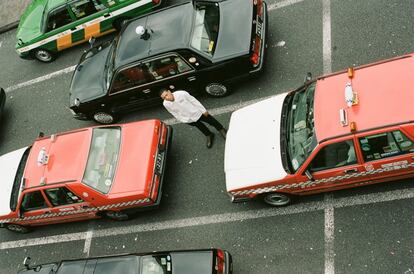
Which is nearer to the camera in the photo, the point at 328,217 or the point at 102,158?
the point at 328,217

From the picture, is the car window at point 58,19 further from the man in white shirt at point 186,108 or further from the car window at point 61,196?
the car window at point 61,196

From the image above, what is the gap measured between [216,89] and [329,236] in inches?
153

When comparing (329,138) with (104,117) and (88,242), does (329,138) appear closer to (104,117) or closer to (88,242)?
(88,242)

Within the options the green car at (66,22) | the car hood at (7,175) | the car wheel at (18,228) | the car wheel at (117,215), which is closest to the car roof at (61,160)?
the car hood at (7,175)

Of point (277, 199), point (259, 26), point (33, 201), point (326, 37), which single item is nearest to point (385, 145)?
point (277, 199)

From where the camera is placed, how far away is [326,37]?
10414 mm

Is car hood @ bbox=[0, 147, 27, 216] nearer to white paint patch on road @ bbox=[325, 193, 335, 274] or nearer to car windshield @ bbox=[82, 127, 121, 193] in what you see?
car windshield @ bbox=[82, 127, 121, 193]

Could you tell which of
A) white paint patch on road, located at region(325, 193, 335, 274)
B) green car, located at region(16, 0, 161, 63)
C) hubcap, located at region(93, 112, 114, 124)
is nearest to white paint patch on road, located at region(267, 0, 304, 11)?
green car, located at region(16, 0, 161, 63)

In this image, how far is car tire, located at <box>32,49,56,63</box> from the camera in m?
13.6

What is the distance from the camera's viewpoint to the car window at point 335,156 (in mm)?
7453

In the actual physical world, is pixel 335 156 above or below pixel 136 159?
below

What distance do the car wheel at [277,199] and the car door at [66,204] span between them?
3.38 m

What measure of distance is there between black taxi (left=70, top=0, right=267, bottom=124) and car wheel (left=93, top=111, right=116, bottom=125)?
0.26 meters

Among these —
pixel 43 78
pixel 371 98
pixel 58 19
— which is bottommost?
pixel 371 98
